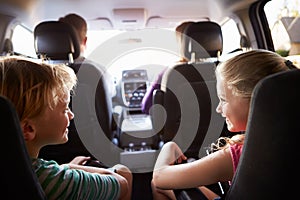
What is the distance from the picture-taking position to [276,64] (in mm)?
858

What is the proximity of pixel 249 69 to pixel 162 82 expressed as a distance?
1.10 meters

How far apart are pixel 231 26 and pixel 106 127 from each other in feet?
4.83

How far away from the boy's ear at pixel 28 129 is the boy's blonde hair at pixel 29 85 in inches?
0.7

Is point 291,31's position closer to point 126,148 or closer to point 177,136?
point 177,136

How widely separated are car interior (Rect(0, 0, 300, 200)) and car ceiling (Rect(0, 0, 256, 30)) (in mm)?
10

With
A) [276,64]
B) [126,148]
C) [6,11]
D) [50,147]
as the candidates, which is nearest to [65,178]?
[276,64]

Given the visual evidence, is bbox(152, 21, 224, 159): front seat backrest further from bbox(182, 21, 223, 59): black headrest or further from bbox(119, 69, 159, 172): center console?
bbox(119, 69, 159, 172): center console

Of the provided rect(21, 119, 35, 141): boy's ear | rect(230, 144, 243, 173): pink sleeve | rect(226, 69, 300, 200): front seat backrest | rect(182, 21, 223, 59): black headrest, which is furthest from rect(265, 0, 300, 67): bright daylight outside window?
rect(21, 119, 35, 141): boy's ear

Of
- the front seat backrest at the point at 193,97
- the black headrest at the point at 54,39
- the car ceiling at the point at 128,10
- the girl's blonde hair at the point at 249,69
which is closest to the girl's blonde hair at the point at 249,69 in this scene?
the girl's blonde hair at the point at 249,69

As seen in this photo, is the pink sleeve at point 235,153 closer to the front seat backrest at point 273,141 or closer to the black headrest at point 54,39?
the front seat backrest at point 273,141

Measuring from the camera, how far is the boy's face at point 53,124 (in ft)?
2.71

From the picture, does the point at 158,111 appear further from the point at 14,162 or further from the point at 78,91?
the point at 14,162

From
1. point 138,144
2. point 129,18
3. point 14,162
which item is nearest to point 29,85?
point 14,162

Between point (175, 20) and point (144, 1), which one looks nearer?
point (144, 1)
